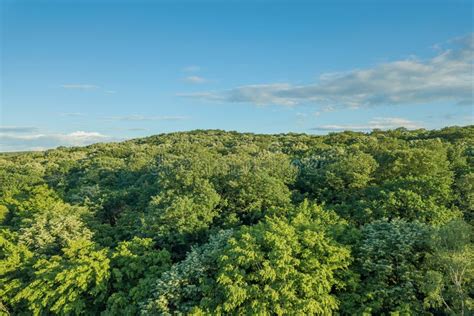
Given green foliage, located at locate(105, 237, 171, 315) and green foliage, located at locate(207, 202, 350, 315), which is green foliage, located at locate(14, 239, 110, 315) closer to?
green foliage, located at locate(105, 237, 171, 315)

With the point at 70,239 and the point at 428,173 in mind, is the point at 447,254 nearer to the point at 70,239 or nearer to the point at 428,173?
the point at 428,173

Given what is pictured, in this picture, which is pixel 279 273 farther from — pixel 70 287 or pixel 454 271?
pixel 70 287

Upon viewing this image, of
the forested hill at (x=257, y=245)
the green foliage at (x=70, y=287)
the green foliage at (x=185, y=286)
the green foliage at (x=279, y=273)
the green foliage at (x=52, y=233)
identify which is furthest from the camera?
the green foliage at (x=52, y=233)

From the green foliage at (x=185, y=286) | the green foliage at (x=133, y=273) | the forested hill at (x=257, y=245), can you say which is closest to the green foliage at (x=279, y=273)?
the forested hill at (x=257, y=245)

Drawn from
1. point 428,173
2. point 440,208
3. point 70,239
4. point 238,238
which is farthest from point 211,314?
point 428,173

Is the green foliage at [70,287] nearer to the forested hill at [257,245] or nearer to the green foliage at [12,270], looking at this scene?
the forested hill at [257,245]

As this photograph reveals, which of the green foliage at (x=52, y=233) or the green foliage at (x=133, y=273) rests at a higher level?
the green foliage at (x=52, y=233)

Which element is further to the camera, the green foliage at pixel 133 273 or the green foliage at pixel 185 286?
the green foliage at pixel 133 273

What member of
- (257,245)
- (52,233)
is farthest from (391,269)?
(52,233)
